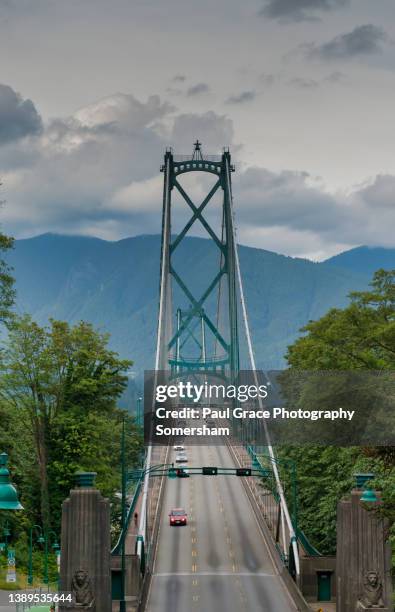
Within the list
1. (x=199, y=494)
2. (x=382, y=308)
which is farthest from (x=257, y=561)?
(x=199, y=494)

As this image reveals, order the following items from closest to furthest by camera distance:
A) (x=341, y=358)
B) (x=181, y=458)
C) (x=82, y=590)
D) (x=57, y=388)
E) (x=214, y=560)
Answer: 1. (x=82, y=590)
2. (x=341, y=358)
3. (x=57, y=388)
4. (x=214, y=560)
5. (x=181, y=458)

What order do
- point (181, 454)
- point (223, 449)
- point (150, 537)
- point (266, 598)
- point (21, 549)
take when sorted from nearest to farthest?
point (266, 598) < point (21, 549) < point (150, 537) < point (181, 454) < point (223, 449)

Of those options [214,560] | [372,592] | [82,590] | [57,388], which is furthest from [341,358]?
[57,388]

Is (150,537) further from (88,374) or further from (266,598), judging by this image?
(266,598)

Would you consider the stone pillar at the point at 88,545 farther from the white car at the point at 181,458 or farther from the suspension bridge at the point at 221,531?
the white car at the point at 181,458

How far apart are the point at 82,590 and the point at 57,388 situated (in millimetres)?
22446

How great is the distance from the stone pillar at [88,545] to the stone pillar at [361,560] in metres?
10.3

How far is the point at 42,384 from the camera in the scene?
7238cm

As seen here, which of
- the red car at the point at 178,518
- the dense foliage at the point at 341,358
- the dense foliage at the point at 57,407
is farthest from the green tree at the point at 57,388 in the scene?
the red car at the point at 178,518

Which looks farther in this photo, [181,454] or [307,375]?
[181,454]

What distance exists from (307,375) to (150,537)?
21.8 metres

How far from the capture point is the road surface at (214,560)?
58250mm

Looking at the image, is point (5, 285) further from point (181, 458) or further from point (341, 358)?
point (181, 458)

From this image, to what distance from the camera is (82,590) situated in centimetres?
5144
